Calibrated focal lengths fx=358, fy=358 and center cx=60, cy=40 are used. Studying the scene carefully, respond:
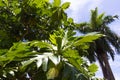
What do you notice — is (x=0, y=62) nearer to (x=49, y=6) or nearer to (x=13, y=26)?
(x=13, y=26)

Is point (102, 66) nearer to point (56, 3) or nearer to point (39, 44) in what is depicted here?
point (56, 3)

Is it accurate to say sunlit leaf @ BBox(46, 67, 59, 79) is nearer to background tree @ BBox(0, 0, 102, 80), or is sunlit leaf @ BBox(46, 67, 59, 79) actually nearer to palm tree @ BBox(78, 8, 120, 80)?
background tree @ BBox(0, 0, 102, 80)

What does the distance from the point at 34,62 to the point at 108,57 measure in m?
27.9

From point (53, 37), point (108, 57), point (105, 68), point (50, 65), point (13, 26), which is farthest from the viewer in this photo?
point (108, 57)

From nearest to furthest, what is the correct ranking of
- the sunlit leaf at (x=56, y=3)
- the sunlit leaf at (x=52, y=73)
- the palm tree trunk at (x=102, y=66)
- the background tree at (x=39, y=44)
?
the sunlit leaf at (x=52, y=73)
the background tree at (x=39, y=44)
the sunlit leaf at (x=56, y=3)
the palm tree trunk at (x=102, y=66)

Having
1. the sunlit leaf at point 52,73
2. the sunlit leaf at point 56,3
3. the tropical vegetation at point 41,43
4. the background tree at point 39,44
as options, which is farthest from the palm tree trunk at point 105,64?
the sunlit leaf at point 52,73

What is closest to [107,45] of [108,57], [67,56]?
[108,57]

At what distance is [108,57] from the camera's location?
3338 centimetres

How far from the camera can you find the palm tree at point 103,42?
31766mm

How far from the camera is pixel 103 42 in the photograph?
33.2 meters

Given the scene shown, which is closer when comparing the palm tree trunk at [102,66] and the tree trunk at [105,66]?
the tree trunk at [105,66]

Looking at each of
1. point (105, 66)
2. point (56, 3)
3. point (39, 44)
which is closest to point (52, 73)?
point (39, 44)

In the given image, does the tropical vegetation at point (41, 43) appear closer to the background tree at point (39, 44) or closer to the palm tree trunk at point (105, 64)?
the background tree at point (39, 44)

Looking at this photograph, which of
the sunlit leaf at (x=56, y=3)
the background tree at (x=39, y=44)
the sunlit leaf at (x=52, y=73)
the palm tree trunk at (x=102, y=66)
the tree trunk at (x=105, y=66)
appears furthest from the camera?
the palm tree trunk at (x=102, y=66)
